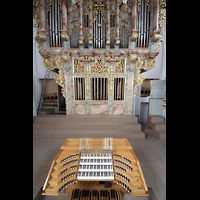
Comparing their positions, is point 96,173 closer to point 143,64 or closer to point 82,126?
point 82,126

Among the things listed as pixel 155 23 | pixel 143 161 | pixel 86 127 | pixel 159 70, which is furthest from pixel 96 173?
pixel 159 70

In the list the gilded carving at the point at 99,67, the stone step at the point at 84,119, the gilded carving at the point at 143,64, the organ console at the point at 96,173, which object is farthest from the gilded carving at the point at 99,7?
the organ console at the point at 96,173

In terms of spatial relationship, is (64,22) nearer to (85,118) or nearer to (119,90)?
(119,90)

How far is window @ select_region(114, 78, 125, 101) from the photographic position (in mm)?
4883

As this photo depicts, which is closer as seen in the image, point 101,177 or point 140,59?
point 101,177

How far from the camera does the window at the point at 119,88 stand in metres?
4.88

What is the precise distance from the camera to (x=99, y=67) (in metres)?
4.79

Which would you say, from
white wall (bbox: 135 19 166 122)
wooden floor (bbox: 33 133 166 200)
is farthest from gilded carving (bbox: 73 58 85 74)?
white wall (bbox: 135 19 166 122)

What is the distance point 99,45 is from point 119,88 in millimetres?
2121

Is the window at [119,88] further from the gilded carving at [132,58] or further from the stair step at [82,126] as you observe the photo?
the stair step at [82,126]

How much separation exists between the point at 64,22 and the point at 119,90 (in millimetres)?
3651

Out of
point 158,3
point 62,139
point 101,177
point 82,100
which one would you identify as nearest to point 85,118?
point 82,100

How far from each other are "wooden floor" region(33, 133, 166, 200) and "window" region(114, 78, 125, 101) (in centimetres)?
194

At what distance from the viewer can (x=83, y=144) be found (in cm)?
254
